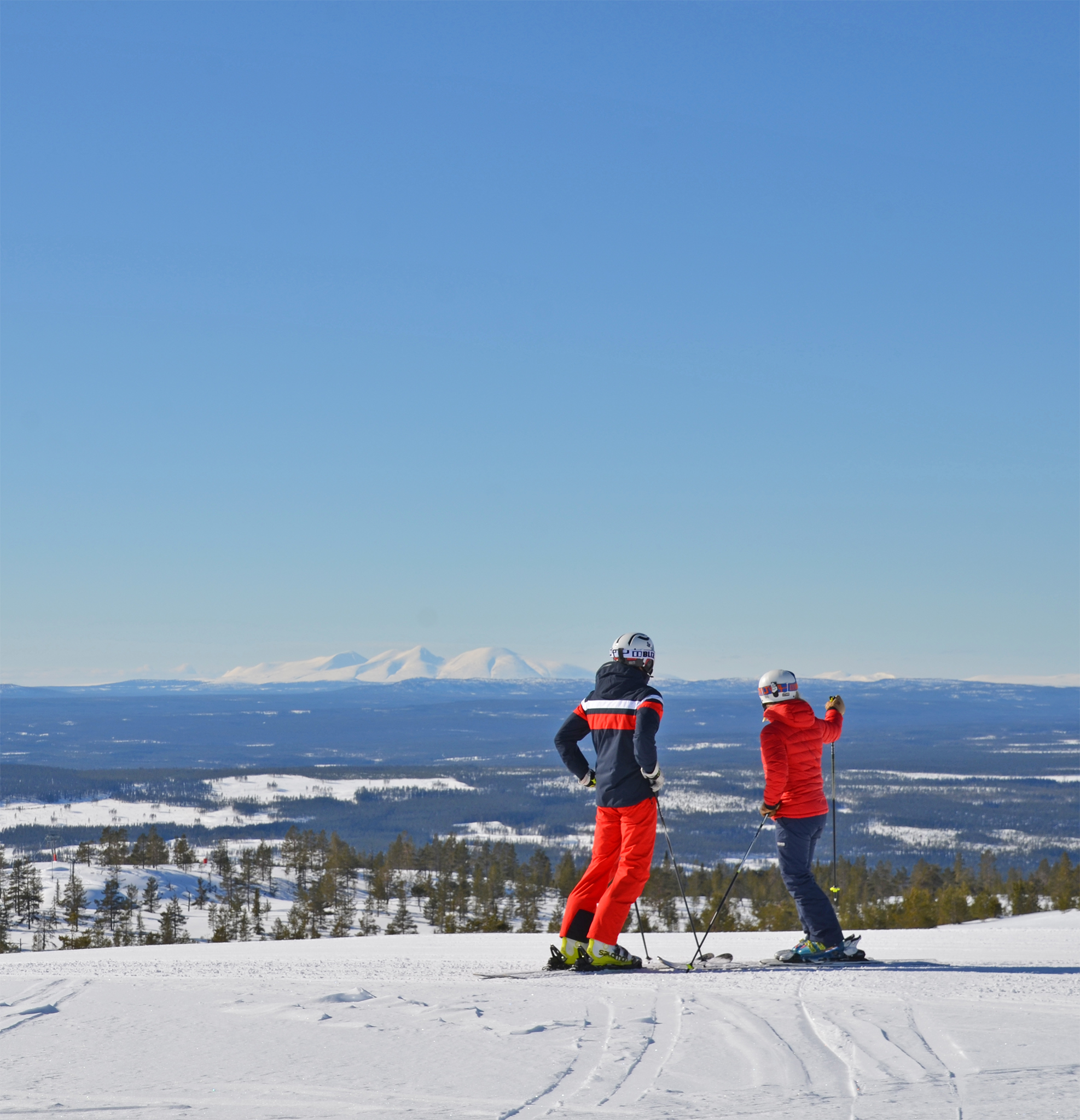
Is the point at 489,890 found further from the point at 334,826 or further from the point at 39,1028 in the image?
the point at 334,826

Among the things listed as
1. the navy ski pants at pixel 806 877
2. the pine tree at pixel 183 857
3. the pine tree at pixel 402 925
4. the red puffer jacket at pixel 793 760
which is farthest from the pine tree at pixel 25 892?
the red puffer jacket at pixel 793 760

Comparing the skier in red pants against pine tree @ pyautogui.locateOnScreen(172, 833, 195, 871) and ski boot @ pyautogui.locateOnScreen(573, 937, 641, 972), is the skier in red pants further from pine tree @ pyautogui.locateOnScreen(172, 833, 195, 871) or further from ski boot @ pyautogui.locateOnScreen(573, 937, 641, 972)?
pine tree @ pyautogui.locateOnScreen(172, 833, 195, 871)

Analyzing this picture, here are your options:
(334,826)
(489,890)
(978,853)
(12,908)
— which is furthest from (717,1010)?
(334,826)

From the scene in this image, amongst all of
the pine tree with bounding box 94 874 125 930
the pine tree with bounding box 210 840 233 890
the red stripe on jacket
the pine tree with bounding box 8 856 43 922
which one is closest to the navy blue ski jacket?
the red stripe on jacket

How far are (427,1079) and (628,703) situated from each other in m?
3.51

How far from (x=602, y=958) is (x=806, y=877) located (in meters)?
1.52

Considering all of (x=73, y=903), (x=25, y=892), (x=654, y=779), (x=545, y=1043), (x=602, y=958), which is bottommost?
(x=25, y=892)

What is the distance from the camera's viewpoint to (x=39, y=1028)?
4.75 meters

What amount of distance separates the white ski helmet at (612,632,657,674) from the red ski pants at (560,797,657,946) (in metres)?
0.94

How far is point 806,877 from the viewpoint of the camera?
723 cm

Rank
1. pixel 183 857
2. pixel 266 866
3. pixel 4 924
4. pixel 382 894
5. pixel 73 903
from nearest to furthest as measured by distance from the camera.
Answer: pixel 4 924 → pixel 73 903 → pixel 382 894 → pixel 266 866 → pixel 183 857

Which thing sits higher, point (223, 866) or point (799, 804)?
point (799, 804)

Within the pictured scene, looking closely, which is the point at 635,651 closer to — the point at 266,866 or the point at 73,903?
the point at 73,903

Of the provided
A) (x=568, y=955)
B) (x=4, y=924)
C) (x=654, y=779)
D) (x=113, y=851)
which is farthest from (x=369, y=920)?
(x=654, y=779)
